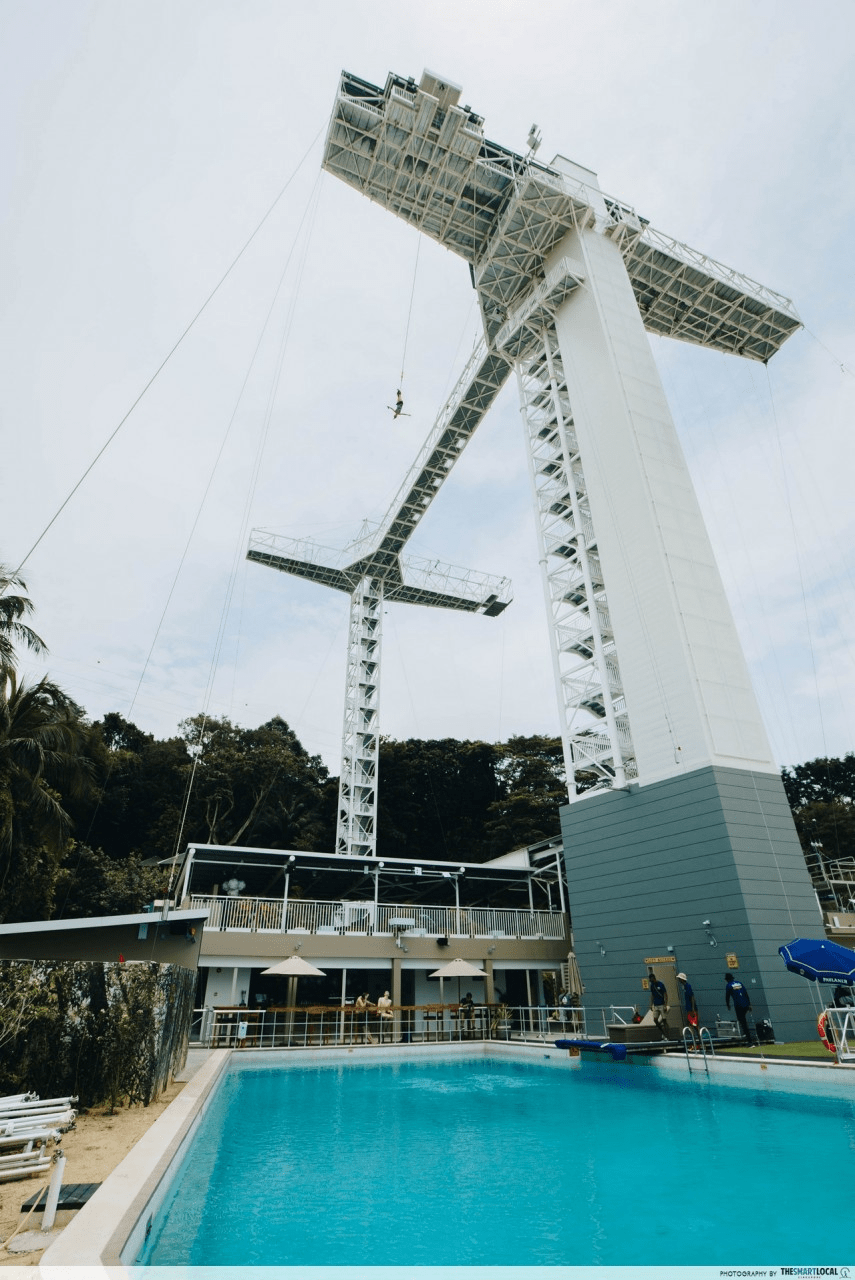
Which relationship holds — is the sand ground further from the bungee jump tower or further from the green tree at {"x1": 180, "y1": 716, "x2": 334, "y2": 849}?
the green tree at {"x1": 180, "y1": 716, "x2": 334, "y2": 849}

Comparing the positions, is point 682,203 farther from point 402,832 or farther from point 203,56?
point 402,832

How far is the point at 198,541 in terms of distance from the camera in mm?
18219

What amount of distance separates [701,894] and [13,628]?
17.3 m

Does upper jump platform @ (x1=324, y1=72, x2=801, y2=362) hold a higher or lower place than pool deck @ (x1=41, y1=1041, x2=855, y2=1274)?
higher

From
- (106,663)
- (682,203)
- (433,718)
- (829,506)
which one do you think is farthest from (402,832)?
(682,203)

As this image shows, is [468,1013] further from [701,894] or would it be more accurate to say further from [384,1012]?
[701,894]

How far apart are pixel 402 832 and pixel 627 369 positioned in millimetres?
27310

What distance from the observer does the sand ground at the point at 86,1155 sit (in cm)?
371

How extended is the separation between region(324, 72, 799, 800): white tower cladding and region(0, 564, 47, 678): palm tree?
14146 mm

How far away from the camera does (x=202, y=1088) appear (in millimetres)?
8969

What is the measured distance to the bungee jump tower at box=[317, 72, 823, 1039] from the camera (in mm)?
14492

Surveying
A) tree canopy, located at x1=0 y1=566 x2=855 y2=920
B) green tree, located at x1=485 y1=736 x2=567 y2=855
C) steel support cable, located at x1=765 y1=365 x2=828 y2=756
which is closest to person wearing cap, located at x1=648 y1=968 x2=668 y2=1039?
steel support cable, located at x1=765 y1=365 x2=828 y2=756

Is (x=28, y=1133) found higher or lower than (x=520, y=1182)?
higher

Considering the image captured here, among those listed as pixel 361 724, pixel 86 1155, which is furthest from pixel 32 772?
pixel 86 1155
